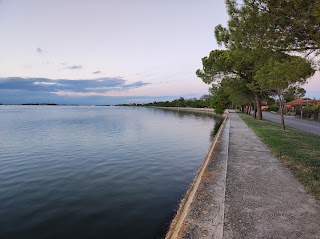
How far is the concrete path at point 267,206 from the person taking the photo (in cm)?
461

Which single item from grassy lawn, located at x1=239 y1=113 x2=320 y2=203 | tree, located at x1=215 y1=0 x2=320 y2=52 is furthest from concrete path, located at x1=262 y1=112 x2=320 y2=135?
tree, located at x1=215 y1=0 x2=320 y2=52

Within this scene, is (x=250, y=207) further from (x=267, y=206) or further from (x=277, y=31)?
(x=277, y=31)

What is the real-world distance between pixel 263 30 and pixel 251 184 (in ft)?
19.6

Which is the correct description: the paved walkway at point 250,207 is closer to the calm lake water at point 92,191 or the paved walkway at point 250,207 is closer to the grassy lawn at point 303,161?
the grassy lawn at point 303,161

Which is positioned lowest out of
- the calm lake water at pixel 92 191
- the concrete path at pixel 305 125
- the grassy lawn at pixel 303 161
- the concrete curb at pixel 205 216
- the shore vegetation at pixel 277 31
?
the calm lake water at pixel 92 191

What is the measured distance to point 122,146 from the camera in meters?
19.8

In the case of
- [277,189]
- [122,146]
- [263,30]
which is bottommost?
[122,146]

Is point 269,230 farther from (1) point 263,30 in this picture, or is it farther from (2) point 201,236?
(1) point 263,30

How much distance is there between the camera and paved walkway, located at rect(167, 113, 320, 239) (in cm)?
461

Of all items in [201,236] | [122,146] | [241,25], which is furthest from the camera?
[122,146]

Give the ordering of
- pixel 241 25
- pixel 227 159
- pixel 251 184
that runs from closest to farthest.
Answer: pixel 251 184 → pixel 241 25 → pixel 227 159

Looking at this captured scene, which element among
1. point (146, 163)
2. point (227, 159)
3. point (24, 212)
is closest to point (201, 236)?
point (24, 212)

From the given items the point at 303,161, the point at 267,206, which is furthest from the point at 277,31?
the point at 267,206

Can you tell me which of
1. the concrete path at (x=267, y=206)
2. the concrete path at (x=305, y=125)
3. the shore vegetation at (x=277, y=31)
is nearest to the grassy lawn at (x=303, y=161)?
the concrete path at (x=267, y=206)
